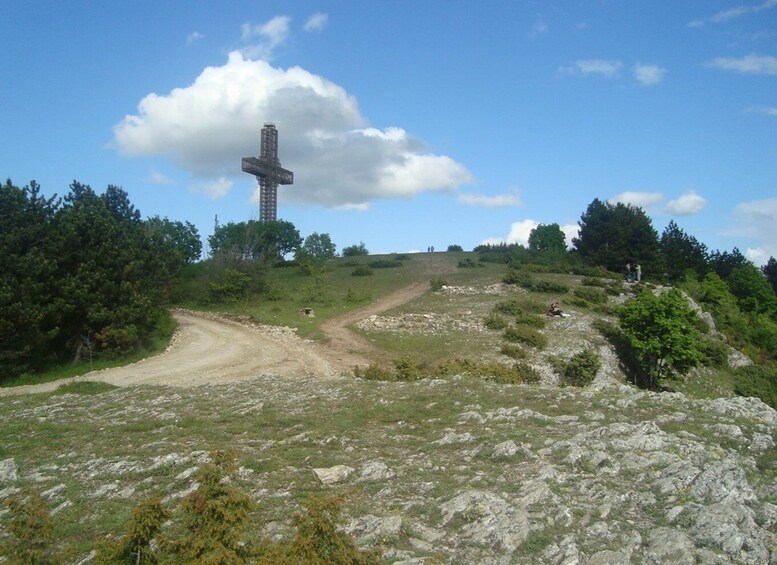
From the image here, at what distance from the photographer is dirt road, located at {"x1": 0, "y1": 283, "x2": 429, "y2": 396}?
22547 mm

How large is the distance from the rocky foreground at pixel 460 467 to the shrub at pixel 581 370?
1207 centimetres

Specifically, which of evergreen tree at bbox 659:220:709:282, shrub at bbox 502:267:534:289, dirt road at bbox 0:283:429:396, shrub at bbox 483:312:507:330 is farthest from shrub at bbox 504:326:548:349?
evergreen tree at bbox 659:220:709:282

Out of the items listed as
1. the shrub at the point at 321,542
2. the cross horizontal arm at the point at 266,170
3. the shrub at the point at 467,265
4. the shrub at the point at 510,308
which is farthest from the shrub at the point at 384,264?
the shrub at the point at 321,542

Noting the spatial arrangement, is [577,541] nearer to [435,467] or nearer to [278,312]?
[435,467]

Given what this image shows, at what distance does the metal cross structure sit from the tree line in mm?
45744

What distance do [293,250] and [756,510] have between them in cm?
7245

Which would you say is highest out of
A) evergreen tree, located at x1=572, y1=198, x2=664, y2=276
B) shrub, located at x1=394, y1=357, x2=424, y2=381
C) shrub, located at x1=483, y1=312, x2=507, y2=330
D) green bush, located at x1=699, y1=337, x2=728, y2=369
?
evergreen tree, located at x1=572, y1=198, x2=664, y2=276

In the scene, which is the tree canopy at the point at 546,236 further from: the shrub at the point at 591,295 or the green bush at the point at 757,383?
the green bush at the point at 757,383

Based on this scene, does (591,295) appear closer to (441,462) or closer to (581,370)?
(581,370)

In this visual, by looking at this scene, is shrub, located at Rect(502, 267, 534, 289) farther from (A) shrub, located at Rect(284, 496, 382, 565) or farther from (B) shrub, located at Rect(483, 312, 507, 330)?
(A) shrub, located at Rect(284, 496, 382, 565)

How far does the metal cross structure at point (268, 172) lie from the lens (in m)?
75.1

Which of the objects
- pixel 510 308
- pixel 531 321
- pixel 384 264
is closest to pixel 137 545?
pixel 531 321

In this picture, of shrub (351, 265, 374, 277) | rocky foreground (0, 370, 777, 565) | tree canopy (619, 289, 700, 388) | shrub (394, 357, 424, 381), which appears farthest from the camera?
shrub (351, 265, 374, 277)

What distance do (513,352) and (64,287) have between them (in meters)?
20.5
